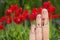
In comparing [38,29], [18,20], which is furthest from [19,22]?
[38,29]

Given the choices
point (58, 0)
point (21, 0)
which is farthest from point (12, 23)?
point (58, 0)

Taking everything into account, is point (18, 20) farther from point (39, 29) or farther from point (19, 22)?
point (39, 29)

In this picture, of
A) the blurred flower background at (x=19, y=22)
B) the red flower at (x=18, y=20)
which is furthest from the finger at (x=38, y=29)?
the red flower at (x=18, y=20)

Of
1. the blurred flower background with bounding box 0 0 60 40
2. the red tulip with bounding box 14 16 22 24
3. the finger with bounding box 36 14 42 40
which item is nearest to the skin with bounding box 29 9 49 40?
the finger with bounding box 36 14 42 40

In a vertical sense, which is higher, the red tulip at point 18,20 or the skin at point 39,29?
the skin at point 39,29

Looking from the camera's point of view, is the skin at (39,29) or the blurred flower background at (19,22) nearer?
the skin at (39,29)

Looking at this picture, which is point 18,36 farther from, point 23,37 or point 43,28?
point 43,28

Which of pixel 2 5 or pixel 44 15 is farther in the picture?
pixel 2 5

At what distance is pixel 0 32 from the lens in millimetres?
4137

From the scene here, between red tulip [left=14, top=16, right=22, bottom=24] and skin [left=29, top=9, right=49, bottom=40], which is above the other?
skin [left=29, top=9, right=49, bottom=40]

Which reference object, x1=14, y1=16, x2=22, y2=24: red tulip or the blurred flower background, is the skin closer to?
the blurred flower background

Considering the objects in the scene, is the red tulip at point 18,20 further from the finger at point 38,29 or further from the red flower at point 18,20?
the finger at point 38,29

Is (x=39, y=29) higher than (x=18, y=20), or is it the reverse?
(x=39, y=29)

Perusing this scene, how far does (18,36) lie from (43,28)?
154 cm
